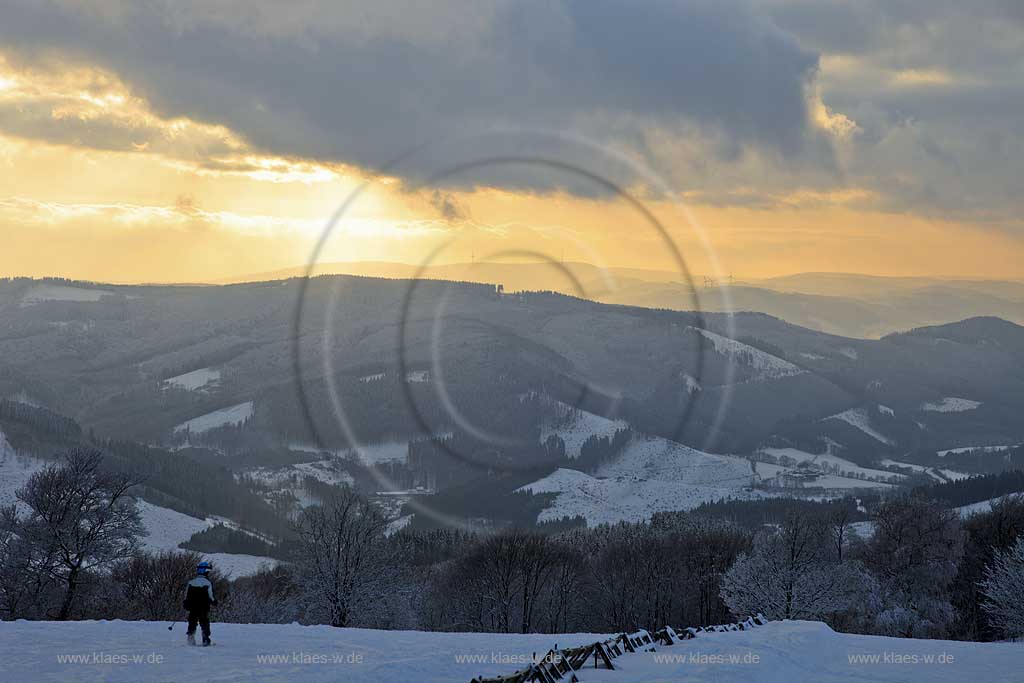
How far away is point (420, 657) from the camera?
39.1 metres

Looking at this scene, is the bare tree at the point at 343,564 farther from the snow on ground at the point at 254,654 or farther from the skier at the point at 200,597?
the skier at the point at 200,597

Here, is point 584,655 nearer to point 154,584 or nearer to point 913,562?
point 154,584

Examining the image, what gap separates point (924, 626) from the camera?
380 feet

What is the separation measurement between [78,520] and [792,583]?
75.6m

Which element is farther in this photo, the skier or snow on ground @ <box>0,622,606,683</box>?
the skier

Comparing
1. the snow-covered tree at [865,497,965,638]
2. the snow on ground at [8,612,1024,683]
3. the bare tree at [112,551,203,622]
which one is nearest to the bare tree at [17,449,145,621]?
the bare tree at [112,551,203,622]

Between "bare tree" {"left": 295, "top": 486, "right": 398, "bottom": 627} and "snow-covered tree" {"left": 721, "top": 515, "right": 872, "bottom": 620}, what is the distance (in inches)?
1604

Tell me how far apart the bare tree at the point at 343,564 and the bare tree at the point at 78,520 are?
21.0 meters

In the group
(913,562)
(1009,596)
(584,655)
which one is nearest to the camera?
(584,655)

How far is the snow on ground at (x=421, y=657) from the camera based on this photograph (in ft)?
113

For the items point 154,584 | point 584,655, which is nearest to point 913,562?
point 154,584

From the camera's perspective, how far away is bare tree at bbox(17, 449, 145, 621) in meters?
77.1

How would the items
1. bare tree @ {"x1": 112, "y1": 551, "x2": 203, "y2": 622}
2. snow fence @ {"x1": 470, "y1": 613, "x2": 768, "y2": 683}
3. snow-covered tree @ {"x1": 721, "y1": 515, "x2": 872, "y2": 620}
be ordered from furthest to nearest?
snow-covered tree @ {"x1": 721, "y1": 515, "x2": 872, "y2": 620} → bare tree @ {"x1": 112, "y1": 551, "x2": 203, "y2": 622} → snow fence @ {"x1": 470, "y1": 613, "x2": 768, "y2": 683}

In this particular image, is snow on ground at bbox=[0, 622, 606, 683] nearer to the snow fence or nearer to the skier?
the skier
